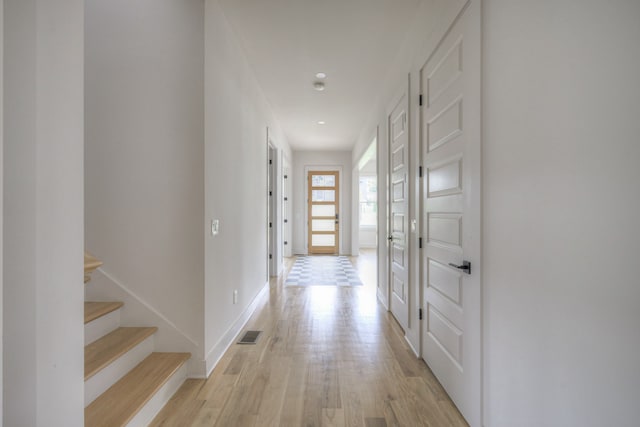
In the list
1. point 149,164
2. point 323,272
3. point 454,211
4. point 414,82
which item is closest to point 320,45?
point 414,82

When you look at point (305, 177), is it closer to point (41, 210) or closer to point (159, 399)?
point (159, 399)

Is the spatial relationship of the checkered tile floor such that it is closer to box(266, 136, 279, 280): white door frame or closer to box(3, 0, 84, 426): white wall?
box(266, 136, 279, 280): white door frame

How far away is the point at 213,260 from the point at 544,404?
6.61 feet

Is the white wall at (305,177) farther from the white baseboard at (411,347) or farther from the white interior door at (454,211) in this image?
the white interior door at (454,211)

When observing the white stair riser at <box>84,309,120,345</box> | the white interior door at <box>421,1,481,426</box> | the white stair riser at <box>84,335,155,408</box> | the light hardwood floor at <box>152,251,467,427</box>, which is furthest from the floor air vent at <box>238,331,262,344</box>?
the white interior door at <box>421,1,481,426</box>

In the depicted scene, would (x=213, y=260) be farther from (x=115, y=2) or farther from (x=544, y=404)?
(x=544, y=404)

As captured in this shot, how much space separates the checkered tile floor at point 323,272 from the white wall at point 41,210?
13.5ft

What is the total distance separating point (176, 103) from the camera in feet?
6.92

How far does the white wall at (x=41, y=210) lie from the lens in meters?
0.84

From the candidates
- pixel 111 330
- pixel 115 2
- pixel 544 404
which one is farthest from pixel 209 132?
pixel 544 404

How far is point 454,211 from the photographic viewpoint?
5.90 feet

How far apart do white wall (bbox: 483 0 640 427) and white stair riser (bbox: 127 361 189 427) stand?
170cm

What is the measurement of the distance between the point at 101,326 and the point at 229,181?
4.53 ft

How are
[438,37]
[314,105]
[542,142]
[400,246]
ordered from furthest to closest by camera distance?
[314,105], [400,246], [438,37], [542,142]
